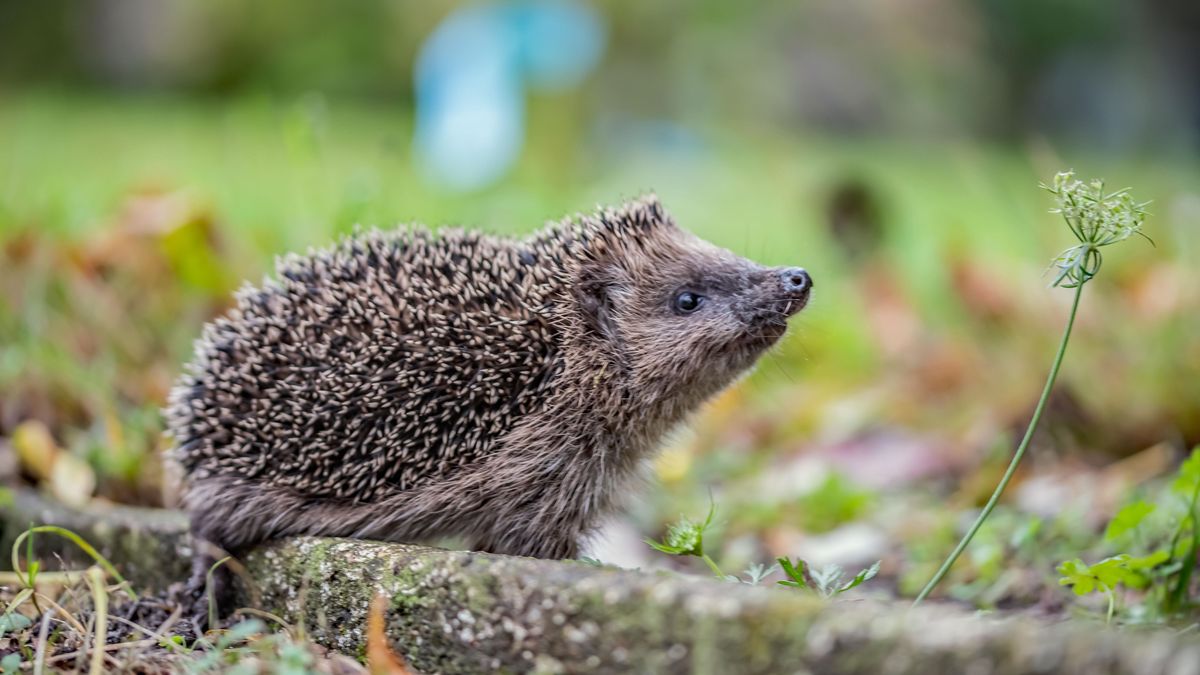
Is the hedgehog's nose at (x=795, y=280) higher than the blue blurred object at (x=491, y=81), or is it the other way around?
the blue blurred object at (x=491, y=81)

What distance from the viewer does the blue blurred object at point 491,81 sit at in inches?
558

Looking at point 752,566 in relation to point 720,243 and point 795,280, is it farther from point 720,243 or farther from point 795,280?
point 720,243

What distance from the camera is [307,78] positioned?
25250 mm

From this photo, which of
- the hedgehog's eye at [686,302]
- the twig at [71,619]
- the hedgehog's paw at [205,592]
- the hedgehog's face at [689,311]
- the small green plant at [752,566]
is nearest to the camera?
the small green plant at [752,566]

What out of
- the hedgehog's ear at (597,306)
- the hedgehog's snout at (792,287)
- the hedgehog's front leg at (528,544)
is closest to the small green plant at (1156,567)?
the hedgehog's snout at (792,287)

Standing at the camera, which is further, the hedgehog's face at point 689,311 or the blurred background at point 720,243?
the blurred background at point 720,243

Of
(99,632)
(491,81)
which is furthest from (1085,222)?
(491,81)

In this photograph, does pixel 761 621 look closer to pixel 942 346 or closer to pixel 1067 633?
pixel 1067 633

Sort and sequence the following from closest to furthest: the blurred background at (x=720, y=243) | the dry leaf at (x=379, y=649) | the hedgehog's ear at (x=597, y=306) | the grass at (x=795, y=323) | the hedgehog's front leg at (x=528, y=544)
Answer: the dry leaf at (x=379, y=649), the hedgehog's front leg at (x=528, y=544), the hedgehog's ear at (x=597, y=306), the blurred background at (x=720, y=243), the grass at (x=795, y=323)

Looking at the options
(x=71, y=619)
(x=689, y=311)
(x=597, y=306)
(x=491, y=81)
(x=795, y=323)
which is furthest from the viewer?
(x=491, y=81)

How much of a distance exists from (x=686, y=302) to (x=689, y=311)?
0.13 feet

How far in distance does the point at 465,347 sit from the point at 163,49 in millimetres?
23668

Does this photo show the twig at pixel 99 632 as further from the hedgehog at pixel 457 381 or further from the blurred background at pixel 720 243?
the blurred background at pixel 720 243

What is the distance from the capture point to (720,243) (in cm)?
925
